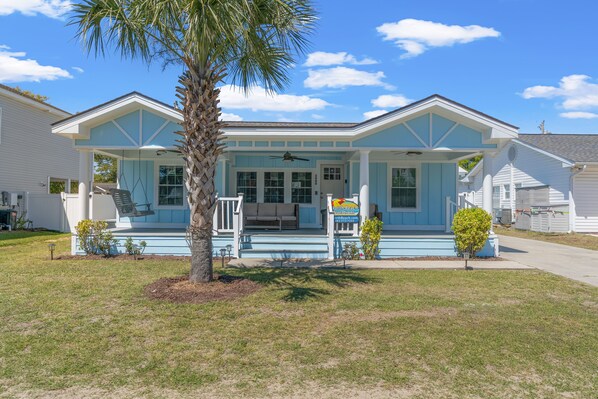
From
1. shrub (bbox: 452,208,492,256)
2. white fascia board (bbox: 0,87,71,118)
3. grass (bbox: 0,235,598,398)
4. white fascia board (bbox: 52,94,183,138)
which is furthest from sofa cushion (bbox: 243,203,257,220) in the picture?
white fascia board (bbox: 0,87,71,118)

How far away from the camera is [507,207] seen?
22.0m

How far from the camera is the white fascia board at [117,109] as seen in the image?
31.8 ft

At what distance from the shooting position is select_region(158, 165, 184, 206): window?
12.5 meters

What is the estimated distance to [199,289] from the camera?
20.4 ft

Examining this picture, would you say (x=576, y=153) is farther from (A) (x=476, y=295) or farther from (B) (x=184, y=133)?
(B) (x=184, y=133)

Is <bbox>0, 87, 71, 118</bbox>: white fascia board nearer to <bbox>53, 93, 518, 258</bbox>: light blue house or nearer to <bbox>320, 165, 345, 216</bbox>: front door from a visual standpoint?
<bbox>53, 93, 518, 258</bbox>: light blue house

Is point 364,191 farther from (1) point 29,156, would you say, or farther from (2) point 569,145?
(1) point 29,156

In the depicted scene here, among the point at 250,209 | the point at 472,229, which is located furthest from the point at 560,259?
the point at 250,209

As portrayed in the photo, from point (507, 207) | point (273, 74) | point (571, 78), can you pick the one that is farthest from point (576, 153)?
point (571, 78)

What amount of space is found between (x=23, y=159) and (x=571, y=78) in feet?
209

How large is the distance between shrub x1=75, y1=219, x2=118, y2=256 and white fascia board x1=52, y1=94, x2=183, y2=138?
93.6 inches

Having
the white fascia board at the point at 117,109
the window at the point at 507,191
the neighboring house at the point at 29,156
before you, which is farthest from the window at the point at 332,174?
the window at the point at 507,191

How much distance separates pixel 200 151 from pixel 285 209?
6.09 metres

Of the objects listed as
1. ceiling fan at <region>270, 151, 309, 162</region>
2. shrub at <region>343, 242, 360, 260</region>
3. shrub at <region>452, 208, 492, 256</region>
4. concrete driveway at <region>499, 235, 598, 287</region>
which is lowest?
concrete driveway at <region>499, 235, 598, 287</region>
